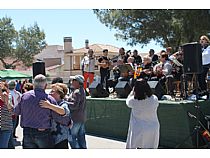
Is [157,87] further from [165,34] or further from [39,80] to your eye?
[165,34]

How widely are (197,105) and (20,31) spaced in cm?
4262

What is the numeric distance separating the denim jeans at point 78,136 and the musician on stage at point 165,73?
3125 mm

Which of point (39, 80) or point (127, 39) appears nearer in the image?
point (39, 80)

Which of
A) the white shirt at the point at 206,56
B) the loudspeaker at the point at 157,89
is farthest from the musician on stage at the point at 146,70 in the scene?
the white shirt at the point at 206,56

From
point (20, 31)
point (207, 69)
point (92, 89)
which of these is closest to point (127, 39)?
point (92, 89)

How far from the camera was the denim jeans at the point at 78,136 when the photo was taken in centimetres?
594

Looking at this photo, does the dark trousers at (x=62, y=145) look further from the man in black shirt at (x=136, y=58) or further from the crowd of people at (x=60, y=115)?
the man in black shirt at (x=136, y=58)

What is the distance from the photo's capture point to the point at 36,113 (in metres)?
4.27

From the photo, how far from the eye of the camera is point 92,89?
977 cm

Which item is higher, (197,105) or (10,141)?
(197,105)

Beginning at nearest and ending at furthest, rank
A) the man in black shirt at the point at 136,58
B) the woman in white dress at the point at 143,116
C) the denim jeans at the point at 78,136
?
1. the woman in white dress at the point at 143,116
2. the denim jeans at the point at 78,136
3. the man in black shirt at the point at 136,58

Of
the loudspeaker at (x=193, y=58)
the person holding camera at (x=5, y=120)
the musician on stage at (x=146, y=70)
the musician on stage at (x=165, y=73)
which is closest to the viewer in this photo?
the person holding camera at (x=5, y=120)

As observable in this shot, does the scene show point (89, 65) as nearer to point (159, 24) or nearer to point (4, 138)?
point (4, 138)
